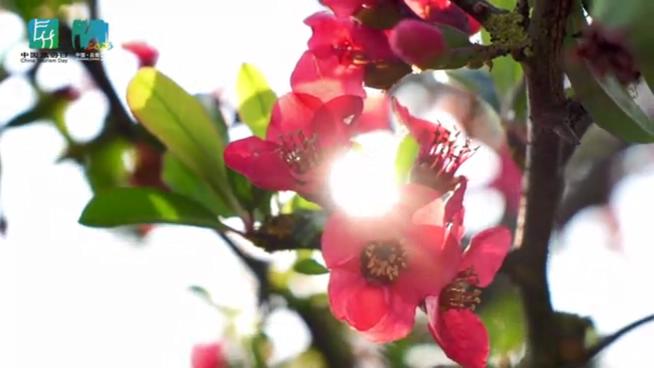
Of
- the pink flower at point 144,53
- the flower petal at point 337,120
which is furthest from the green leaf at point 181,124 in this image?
the pink flower at point 144,53

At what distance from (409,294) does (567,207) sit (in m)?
0.85

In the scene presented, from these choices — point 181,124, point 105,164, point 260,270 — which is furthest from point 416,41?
point 105,164

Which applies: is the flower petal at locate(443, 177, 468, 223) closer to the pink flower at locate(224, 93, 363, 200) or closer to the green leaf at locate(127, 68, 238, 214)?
the pink flower at locate(224, 93, 363, 200)

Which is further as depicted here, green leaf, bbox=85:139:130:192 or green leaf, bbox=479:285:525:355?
green leaf, bbox=85:139:130:192

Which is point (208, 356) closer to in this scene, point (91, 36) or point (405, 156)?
point (91, 36)

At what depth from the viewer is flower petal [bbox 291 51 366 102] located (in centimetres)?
93

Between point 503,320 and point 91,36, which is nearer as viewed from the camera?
point 503,320

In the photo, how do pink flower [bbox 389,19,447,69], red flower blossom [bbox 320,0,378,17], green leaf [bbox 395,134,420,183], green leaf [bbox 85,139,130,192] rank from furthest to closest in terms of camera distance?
green leaf [bbox 85,139,130,192], green leaf [bbox 395,134,420,183], red flower blossom [bbox 320,0,378,17], pink flower [bbox 389,19,447,69]

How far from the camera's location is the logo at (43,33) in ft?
5.66

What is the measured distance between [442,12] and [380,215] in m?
0.18

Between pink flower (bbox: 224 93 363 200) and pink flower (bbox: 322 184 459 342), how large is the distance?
5 cm

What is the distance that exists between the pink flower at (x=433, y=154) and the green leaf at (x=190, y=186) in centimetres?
32

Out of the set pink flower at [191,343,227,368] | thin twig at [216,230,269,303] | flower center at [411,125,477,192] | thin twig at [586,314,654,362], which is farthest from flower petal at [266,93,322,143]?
pink flower at [191,343,227,368]

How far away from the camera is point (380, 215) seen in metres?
0.95
